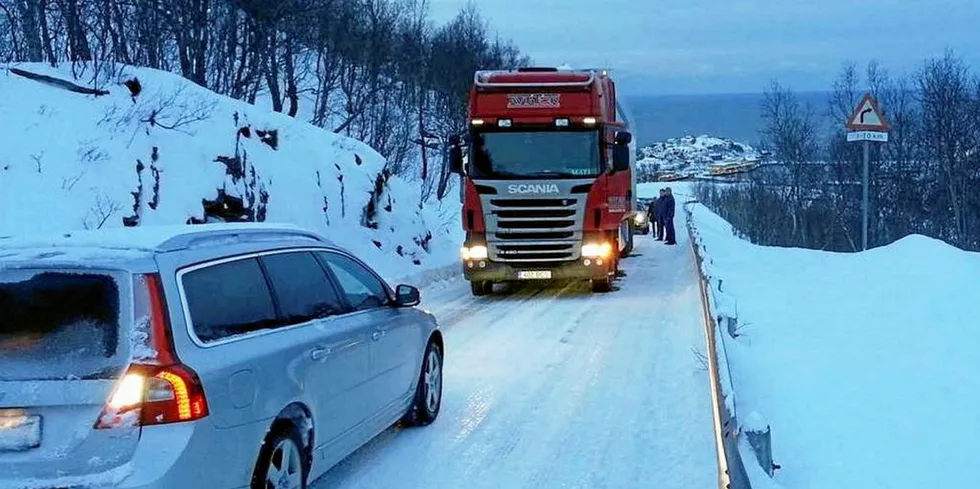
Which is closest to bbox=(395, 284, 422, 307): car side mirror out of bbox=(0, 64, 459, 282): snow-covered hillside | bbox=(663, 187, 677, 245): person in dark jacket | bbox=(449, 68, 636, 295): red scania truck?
bbox=(0, 64, 459, 282): snow-covered hillside

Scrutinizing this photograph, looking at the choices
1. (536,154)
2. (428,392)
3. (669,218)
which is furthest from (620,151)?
(669,218)

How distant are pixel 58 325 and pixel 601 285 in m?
12.5

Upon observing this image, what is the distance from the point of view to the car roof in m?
4.50

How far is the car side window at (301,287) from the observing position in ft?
18.2

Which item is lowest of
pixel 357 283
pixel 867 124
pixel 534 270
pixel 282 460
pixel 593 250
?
pixel 534 270

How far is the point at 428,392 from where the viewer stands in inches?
303

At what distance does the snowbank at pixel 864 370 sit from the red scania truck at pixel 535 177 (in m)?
→ 2.60

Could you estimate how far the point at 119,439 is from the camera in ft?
13.6

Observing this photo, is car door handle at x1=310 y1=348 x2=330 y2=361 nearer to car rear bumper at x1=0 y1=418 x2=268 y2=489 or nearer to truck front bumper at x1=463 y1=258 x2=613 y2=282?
car rear bumper at x1=0 y1=418 x2=268 y2=489

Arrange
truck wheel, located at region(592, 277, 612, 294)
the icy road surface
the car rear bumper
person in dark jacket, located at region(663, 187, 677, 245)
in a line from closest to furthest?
the car rear bumper → the icy road surface → truck wheel, located at region(592, 277, 612, 294) → person in dark jacket, located at region(663, 187, 677, 245)

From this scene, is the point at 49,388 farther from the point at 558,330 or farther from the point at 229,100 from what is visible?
the point at 229,100

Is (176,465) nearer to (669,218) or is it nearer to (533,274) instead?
(533,274)

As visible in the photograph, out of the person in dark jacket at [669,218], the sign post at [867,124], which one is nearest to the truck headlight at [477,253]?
the sign post at [867,124]

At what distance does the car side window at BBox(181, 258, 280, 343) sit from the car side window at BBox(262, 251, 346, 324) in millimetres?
144
